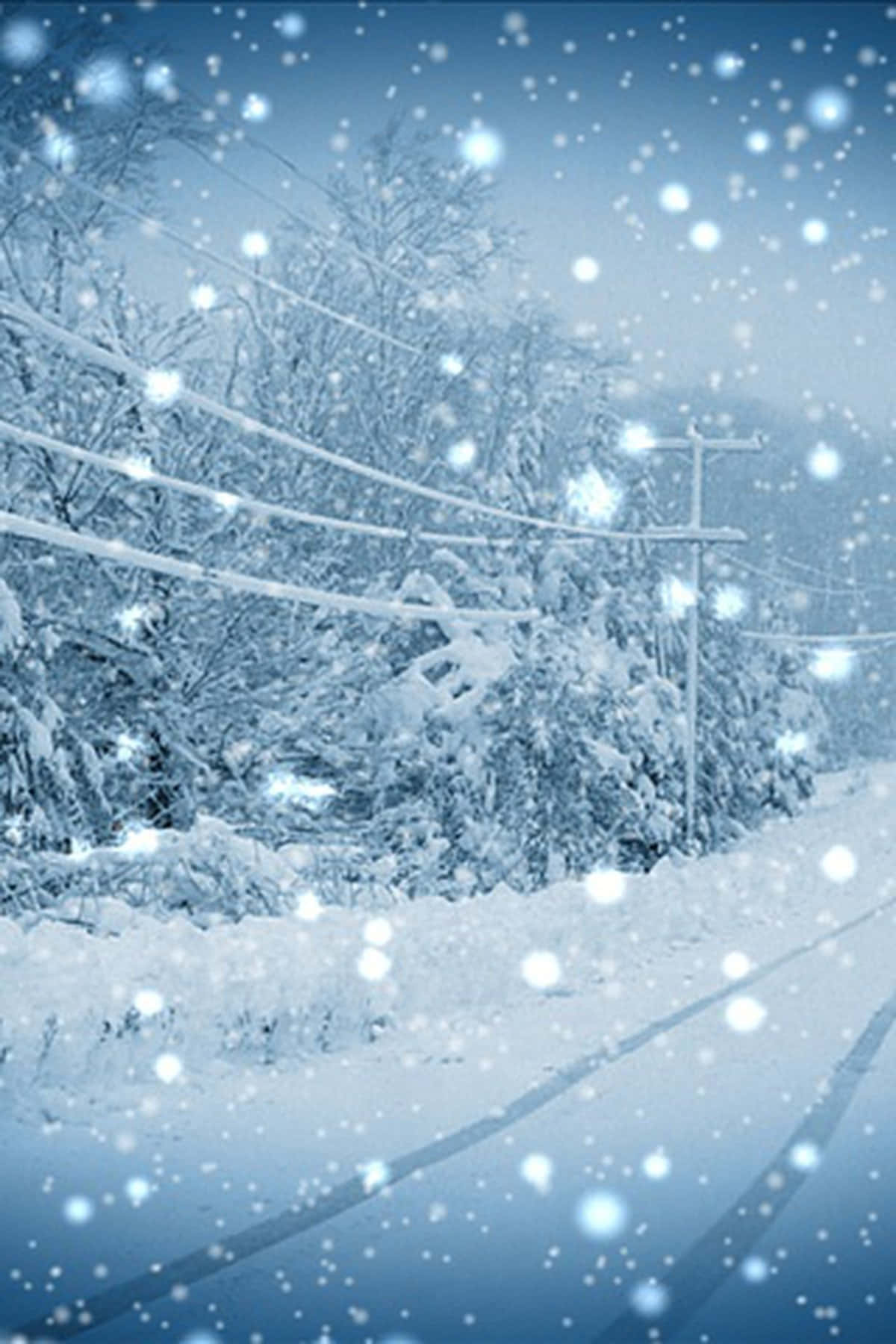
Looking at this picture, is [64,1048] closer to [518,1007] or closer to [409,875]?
[518,1007]

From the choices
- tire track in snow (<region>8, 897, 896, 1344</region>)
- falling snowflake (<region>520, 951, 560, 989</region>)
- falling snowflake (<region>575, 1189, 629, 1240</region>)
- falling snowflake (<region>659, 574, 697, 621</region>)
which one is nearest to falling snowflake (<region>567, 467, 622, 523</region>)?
falling snowflake (<region>659, 574, 697, 621</region>)

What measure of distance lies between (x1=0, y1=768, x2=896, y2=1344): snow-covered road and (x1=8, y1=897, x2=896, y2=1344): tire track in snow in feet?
0.06

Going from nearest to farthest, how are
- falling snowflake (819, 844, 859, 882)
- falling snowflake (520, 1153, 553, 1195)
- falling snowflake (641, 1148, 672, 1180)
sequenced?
falling snowflake (520, 1153, 553, 1195) → falling snowflake (641, 1148, 672, 1180) → falling snowflake (819, 844, 859, 882)

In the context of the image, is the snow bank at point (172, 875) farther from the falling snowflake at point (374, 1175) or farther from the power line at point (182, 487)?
the falling snowflake at point (374, 1175)

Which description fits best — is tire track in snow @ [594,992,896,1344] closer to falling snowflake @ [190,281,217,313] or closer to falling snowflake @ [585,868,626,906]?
falling snowflake @ [585,868,626,906]

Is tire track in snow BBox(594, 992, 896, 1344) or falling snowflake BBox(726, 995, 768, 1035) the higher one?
falling snowflake BBox(726, 995, 768, 1035)

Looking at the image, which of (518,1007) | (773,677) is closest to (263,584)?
(518,1007)

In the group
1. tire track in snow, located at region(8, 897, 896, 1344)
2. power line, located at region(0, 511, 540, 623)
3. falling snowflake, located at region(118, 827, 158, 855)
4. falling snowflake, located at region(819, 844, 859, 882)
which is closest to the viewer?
tire track in snow, located at region(8, 897, 896, 1344)

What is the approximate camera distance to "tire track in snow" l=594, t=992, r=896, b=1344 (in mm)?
5426

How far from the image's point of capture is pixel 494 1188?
22.8 ft

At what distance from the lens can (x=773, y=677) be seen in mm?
44938

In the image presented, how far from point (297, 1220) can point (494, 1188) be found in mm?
988

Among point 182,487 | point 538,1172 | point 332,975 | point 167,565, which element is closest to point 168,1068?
point 332,975

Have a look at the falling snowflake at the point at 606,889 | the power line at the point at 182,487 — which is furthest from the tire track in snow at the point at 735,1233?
the power line at the point at 182,487
